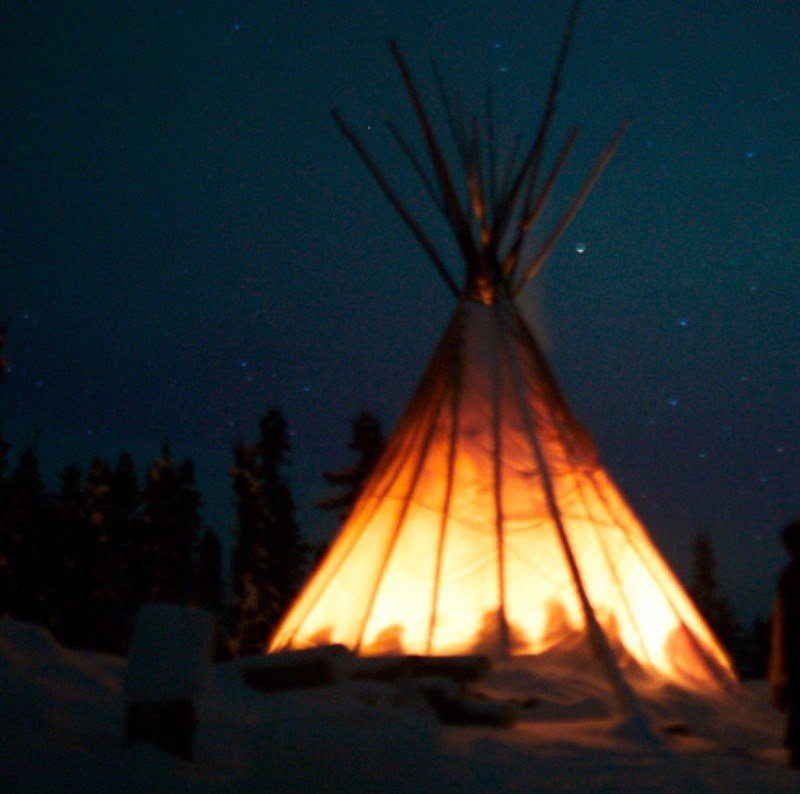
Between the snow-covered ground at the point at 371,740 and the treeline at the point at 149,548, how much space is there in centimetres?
1350

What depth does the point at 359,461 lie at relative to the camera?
18688mm

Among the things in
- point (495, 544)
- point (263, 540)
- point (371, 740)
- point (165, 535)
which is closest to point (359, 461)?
point (263, 540)

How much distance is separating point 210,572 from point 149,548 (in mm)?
7186

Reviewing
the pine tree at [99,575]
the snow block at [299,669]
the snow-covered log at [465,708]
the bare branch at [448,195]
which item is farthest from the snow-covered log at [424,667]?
the pine tree at [99,575]

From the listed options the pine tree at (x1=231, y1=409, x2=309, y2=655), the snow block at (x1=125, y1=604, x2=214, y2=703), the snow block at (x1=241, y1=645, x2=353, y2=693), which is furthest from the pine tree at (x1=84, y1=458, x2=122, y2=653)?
the snow block at (x1=125, y1=604, x2=214, y2=703)

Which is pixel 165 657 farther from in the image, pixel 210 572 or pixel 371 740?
pixel 210 572

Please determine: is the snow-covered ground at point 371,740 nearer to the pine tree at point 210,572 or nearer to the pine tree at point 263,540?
the pine tree at point 263,540

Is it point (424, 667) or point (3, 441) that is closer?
point (424, 667)

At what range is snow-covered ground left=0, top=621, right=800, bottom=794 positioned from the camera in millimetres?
2832

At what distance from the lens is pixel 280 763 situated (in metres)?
2.80

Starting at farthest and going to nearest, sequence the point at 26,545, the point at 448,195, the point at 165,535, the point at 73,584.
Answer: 1. the point at 165,535
2. the point at 26,545
3. the point at 73,584
4. the point at 448,195

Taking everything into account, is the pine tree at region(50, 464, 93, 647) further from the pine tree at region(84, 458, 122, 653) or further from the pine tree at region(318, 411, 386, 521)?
the pine tree at region(318, 411, 386, 521)

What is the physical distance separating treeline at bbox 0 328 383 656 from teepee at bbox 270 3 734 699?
1132cm

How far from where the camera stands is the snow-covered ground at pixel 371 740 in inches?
111
